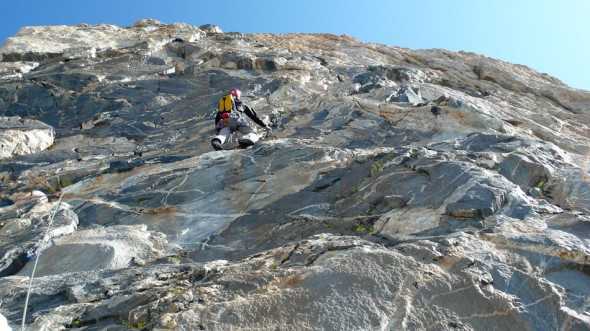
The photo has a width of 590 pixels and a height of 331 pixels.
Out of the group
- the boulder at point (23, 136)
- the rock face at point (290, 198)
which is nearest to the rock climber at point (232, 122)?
the rock face at point (290, 198)

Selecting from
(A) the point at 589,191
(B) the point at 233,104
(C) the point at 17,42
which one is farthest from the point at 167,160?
(C) the point at 17,42

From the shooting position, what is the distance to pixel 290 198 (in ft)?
30.4

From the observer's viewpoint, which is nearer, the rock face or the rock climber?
the rock face

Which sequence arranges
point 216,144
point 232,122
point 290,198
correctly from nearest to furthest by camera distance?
point 290,198 → point 216,144 → point 232,122

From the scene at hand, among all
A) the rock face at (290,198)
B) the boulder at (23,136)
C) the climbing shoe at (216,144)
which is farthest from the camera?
the boulder at (23,136)

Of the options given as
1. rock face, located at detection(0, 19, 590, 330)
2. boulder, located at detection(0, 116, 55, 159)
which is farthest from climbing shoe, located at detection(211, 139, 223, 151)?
boulder, located at detection(0, 116, 55, 159)

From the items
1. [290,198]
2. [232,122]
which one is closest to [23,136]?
[232,122]

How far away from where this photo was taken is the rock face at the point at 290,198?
557 cm

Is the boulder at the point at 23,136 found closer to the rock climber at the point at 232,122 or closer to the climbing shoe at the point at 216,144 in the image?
the rock climber at the point at 232,122

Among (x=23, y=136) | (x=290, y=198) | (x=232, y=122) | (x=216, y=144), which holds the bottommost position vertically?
(x=23, y=136)

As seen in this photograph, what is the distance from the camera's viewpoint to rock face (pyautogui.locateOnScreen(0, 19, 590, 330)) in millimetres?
5566

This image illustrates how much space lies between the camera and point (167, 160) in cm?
1215

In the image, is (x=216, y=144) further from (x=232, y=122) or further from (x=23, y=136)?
(x=23, y=136)

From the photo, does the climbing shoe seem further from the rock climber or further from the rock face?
the rock face
